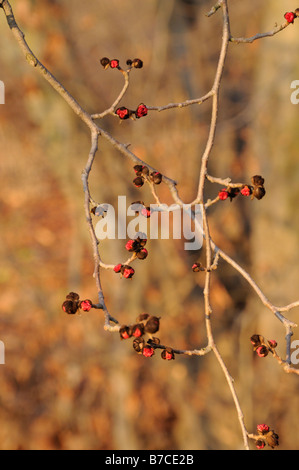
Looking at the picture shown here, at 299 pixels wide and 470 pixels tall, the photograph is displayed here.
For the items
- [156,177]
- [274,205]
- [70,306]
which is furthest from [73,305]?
[274,205]

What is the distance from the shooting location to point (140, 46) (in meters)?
5.71

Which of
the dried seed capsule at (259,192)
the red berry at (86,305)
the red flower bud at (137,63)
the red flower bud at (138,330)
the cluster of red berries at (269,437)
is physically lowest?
the cluster of red berries at (269,437)

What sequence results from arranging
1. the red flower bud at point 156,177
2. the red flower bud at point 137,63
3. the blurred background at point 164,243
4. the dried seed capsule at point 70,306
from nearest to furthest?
the dried seed capsule at point 70,306 < the red flower bud at point 156,177 < the red flower bud at point 137,63 < the blurred background at point 164,243

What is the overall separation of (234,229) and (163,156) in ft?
3.89

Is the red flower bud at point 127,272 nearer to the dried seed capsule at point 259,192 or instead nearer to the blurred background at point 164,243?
the dried seed capsule at point 259,192

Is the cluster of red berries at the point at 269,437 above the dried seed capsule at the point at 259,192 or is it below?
below

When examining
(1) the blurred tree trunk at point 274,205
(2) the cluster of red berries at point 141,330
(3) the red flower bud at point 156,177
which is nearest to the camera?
(2) the cluster of red berries at point 141,330

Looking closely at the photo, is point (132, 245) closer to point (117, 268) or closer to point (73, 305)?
point (117, 268)

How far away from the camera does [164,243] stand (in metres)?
4.54

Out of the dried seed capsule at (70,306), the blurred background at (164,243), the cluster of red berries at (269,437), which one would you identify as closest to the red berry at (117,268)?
the dried seed capsule at (70,306)

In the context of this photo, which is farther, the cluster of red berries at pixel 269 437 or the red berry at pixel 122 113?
the red berry at pixel 122 113

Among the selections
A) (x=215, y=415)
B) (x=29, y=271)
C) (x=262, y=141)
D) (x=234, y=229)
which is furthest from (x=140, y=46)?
(x=215, y=415)

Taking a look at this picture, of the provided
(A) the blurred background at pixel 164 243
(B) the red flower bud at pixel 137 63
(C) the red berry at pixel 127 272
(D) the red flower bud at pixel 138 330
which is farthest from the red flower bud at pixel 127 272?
(A) the blurred background at pixel 164 243

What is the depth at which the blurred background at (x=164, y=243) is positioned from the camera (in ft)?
13.0
